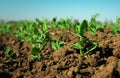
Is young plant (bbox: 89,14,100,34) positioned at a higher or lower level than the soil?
higher

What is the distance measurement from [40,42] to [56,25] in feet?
8.34

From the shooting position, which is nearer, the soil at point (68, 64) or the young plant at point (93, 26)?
the soil at point (68, 64)

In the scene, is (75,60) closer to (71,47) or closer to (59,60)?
(59,60)

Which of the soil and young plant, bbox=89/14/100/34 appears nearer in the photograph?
the soil

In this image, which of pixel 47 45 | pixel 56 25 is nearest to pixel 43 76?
pixel 47 45

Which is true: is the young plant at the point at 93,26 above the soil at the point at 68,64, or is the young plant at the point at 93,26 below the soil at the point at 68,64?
above

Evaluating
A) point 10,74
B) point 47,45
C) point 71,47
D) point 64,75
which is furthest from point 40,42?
point 64,75

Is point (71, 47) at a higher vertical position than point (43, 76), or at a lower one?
higher

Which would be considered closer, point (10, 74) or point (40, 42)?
point (10, 74)

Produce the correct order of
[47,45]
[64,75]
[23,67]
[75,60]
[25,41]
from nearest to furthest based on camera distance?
[64,75], [75,60], [23,67], [47,45], [25,41]

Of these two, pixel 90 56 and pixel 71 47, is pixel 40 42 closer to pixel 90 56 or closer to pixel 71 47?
pixel 71 47

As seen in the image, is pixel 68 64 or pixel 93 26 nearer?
pixel 68 64

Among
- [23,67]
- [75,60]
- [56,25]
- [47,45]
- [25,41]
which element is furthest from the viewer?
[56,25]

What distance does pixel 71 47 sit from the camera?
3.43 m
